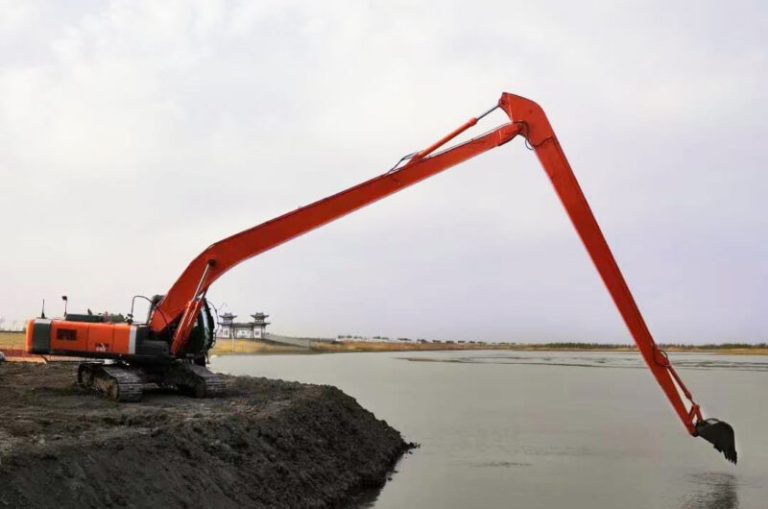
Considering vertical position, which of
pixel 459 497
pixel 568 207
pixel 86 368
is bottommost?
pixel 459 497

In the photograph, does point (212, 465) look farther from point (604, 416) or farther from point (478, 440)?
point (604, 416)

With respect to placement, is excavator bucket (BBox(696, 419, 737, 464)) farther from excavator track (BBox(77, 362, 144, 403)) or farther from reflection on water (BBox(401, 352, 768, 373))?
reflection on water (BBox(401, 352, 768, 373))

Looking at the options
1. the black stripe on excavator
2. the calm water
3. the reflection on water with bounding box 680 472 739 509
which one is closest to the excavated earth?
the black stripe on excavator

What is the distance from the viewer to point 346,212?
48.2 feet

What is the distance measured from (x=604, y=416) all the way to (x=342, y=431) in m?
12.9

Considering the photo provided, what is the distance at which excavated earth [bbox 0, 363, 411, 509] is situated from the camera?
772cm

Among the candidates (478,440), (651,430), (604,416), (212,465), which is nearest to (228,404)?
(212,465)

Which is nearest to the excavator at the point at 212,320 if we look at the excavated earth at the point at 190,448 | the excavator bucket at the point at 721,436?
the excavator bucket at the point at 721,436

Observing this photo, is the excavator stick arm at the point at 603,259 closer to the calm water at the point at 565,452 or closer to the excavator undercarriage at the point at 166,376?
the calm water at the point at 565,452

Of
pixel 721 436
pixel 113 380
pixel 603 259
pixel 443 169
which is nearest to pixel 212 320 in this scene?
pixel 113 380

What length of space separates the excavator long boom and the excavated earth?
2.60m

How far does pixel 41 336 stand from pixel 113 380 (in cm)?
217

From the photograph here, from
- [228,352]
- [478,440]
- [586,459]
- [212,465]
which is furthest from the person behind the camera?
[228,352]

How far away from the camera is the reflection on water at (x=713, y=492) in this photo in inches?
472
